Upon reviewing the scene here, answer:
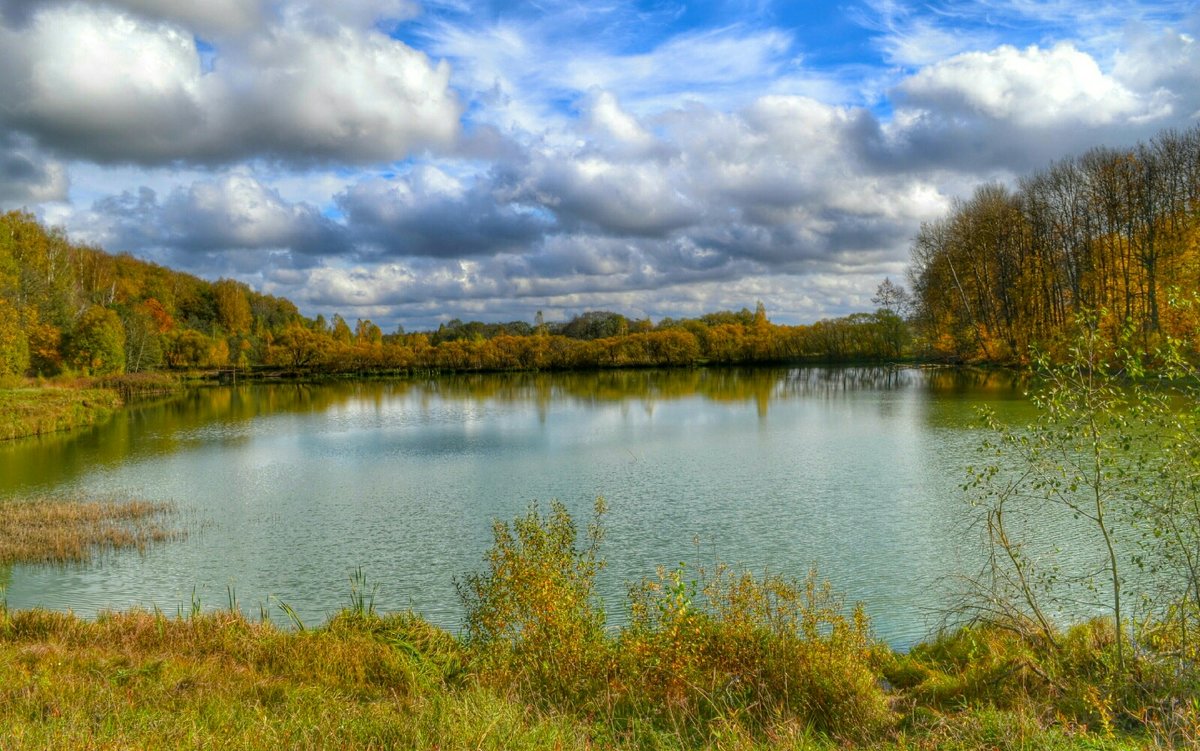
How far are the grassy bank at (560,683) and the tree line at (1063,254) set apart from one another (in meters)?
28.2

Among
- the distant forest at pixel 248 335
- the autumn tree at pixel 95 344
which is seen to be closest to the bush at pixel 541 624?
the distant forest at pixel 248 335

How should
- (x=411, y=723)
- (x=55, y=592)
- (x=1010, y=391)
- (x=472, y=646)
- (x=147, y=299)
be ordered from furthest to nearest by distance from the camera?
(x=147, y=299)
(x=1010, y=391)
(x=55, y=592)
(x=472, y=646)
(x=411, y=723)

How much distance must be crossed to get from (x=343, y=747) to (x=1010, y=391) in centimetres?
4457

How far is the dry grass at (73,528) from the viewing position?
15211 mm

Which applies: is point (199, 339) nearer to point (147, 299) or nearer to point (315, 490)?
point (147, 299)

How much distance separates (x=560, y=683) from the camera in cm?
712

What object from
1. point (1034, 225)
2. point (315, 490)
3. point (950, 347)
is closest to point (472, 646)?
point (315, 490)

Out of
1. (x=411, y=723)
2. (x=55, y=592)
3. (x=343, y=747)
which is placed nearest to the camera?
(x=343, y=747)

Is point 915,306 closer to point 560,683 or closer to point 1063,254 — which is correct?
point 1063,254

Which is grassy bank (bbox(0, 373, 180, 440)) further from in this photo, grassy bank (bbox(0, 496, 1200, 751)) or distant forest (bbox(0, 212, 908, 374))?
grassy bank (bbox(0, 496, 1200, 751))

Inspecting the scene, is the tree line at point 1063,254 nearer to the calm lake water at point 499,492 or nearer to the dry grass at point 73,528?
the calm lake water at point 499,492

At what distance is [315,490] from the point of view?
74.7 feet

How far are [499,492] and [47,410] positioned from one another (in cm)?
3325

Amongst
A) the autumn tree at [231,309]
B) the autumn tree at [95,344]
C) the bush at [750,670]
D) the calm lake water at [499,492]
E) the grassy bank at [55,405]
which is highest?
the autumn tree at [231,309]
